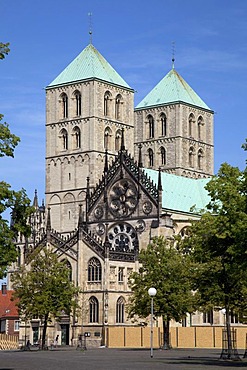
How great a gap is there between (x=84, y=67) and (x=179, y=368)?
330 ft

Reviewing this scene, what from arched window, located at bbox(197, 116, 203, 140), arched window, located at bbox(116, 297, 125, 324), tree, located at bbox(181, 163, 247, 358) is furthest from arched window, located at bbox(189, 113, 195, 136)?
tree, located at bbox(181, 163, 247, 358)

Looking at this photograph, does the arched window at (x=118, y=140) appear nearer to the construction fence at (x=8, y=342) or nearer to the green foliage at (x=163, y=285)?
the construction fence at (x=8, y=342)

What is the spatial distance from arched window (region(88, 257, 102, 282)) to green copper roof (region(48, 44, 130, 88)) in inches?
1501

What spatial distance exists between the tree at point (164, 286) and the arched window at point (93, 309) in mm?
16233

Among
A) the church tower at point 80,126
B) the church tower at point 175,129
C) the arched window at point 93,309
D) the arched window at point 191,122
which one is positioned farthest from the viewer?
the arched window at point 191,122

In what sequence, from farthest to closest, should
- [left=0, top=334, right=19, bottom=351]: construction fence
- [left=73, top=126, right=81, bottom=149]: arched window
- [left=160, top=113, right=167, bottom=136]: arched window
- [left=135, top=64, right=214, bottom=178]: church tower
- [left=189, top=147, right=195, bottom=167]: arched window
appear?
[left=160, top=113, right=167, bottom=136]: arched window → [left=189, top=147, right=195, bottom=167]: arched window → [left=135, top=64, right=214, bottom=178]: church tower → [left=73, top=126, right=81, bottom=149]: arched window → [left=0, top=334, right=19, bottom=351]: construction fence

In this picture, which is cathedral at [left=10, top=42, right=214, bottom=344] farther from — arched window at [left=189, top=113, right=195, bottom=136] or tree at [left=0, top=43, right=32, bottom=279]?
tree at [left=0, top=43, right=32, bottom=279]

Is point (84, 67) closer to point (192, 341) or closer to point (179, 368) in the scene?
point (192, 341)

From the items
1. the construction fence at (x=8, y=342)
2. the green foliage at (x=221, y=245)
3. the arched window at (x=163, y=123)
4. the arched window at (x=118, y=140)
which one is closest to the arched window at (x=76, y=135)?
the arched window at (x=118, y=140)

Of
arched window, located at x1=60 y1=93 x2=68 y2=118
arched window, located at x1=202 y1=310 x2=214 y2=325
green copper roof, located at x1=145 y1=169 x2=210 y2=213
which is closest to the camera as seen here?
arched window, located at x1=202 y1=310 x2=214 y2=325

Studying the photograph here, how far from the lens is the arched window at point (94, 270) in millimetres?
108812

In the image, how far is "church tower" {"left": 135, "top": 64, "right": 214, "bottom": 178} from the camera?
15088 cm

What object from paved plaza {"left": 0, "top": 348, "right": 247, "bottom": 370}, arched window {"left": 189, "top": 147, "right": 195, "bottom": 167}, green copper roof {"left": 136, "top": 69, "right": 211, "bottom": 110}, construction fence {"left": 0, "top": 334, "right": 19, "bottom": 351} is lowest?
paved plaza {"left": 0, "top": 348, "right": 247, "bottom": 370}

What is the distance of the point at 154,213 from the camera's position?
379 ft
